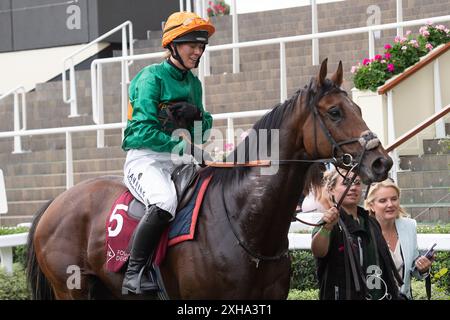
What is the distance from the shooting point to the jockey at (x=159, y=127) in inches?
225

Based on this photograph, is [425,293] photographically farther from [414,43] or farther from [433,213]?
[414,43]

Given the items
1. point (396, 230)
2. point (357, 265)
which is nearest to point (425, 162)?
point (396, 230)

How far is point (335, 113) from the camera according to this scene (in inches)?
213

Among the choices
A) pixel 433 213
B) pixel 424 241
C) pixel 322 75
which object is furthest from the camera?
pixel 433 213

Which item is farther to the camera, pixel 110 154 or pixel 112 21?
pixel 112 21

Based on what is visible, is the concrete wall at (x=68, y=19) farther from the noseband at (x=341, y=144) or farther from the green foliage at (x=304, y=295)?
the noseband at (x=341, y=144)

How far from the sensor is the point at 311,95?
552 centimetres

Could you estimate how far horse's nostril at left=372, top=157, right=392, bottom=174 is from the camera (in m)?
5.20

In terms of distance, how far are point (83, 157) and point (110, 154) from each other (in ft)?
1.81

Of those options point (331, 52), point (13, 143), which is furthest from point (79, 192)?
point (13, 143)

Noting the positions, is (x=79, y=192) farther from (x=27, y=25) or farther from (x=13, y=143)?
(x=27, y=25)

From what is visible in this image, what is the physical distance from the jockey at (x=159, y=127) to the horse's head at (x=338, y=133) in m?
0.82

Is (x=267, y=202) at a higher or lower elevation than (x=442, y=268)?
higher

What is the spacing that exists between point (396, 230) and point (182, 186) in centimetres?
138
